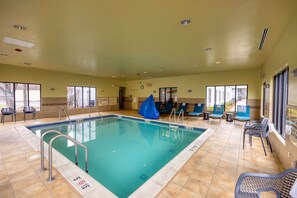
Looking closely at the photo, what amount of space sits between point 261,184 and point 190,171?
50.5 inches

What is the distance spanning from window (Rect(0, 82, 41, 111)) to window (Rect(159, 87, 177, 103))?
302 inches

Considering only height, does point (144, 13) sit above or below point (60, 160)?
above

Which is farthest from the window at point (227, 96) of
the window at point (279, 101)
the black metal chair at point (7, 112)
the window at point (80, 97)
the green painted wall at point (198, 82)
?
the black metal chair at point (7, 112)

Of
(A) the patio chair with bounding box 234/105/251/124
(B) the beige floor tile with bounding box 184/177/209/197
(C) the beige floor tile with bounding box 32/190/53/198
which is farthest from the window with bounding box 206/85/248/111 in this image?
(C) the beige floor tile with bounding box 32/190/53/198

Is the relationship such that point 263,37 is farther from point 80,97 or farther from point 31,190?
point 80,97

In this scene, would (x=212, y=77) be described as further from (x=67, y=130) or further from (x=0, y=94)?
(x=0, y=94)

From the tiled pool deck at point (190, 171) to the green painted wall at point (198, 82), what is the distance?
15.0ft

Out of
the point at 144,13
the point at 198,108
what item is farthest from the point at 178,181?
the point at 198,108

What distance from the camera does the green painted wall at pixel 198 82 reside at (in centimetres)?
725

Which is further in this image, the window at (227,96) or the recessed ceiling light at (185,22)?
the window at (227,96)

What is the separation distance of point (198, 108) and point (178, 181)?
22.1ft

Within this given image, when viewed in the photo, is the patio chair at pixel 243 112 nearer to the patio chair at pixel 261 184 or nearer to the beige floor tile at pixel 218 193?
the beige floor tile at pixel 218 193

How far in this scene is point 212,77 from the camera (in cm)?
838

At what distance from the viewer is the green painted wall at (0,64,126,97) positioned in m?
6.95
